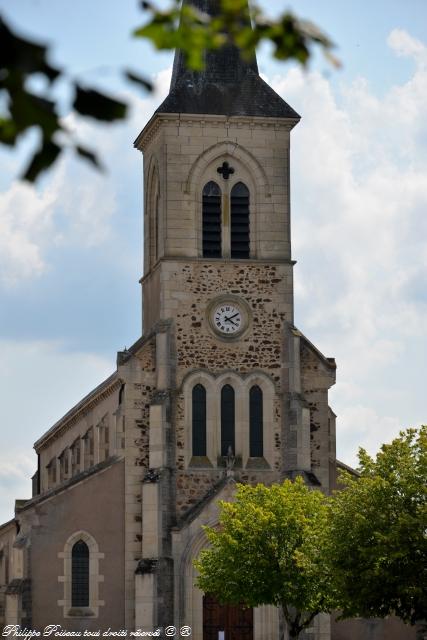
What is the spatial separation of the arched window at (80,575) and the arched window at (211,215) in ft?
31.6

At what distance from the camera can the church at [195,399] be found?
46.6 metres

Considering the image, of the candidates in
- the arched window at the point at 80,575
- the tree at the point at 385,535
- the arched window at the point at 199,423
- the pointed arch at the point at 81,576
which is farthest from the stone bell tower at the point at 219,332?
the tree at the point at 385,535

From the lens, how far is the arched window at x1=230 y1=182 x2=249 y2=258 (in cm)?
4997

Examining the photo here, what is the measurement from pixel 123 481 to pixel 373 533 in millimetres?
13476

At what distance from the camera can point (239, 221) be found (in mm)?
50000

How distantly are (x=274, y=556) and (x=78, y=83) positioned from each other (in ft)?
113

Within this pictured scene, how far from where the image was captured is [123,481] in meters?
47.6

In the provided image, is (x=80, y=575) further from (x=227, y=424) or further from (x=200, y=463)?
(x=227, y=424)

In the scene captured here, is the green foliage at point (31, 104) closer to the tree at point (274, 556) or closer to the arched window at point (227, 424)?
the tree at point (274, 556)

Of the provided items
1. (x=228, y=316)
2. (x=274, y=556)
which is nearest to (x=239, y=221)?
(x=228, y=316)

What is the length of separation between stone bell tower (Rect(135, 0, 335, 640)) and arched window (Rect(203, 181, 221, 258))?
0.14 ft

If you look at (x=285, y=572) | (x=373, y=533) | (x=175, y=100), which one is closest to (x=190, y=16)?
(x=373, y=533)

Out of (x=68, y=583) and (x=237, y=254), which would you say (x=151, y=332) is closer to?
(x=237, y=254)

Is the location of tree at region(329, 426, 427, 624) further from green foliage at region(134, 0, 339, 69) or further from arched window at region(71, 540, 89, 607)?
green foliage at region(134, 0, 339, 69)
